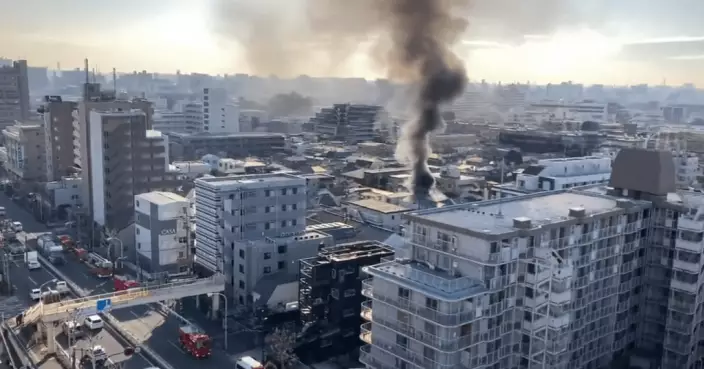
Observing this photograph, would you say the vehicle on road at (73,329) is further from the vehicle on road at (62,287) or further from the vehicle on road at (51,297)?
the vehicle on road at (62,287)

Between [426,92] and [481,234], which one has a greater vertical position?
[426,92]

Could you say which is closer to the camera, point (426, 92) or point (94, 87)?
point (426, 92)

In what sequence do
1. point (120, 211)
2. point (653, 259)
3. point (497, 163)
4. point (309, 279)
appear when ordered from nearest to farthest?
point (653, 259)
point (309, 279)
point (120, 211)
point (497, 163)

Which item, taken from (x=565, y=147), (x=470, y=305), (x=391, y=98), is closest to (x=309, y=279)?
(x=470, y=305)

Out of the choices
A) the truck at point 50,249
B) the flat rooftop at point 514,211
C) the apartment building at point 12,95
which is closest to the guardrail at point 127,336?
the truck at point 50,249

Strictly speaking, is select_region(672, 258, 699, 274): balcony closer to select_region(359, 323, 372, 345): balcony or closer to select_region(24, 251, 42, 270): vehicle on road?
select_region(359, 323, 372, 345): balcony

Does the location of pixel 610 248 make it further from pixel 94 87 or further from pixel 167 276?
pixel 94 87

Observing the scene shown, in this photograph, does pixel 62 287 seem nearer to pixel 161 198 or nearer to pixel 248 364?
pixel 161 198

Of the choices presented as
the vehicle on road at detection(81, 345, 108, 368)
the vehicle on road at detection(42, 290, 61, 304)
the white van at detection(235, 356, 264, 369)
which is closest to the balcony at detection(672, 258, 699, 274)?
the white van at detection(235, 356, 264, 369)
